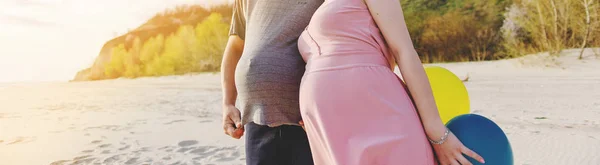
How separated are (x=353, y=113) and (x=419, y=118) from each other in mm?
139

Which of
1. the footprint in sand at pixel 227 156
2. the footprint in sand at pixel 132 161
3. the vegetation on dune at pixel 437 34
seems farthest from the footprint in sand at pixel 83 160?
the vegetation on dune at pixel 437 34

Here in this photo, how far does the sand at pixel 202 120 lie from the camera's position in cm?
362

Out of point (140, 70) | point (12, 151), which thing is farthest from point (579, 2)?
point (140, 70)

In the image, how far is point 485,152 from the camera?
1.07 metres

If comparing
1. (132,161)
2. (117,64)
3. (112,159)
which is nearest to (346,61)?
(132,161)

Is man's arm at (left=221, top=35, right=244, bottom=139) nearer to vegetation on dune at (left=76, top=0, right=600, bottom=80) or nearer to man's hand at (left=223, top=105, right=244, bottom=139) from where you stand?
man's hand at (left=223, top=105, right=244, bottom=139)

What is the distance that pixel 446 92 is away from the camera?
1.41 m

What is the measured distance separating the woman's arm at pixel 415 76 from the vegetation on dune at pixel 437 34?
25.7 ft

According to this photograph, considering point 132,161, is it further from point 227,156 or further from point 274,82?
point 274,82

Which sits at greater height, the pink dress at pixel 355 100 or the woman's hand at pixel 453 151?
the pink dress at pixel 355 100

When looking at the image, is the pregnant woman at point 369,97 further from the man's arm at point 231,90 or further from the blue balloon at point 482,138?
the man's arm at point 231,90

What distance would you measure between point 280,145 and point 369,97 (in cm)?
→ 35

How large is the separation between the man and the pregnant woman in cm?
15

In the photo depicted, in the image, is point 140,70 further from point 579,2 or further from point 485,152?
point 485,152
